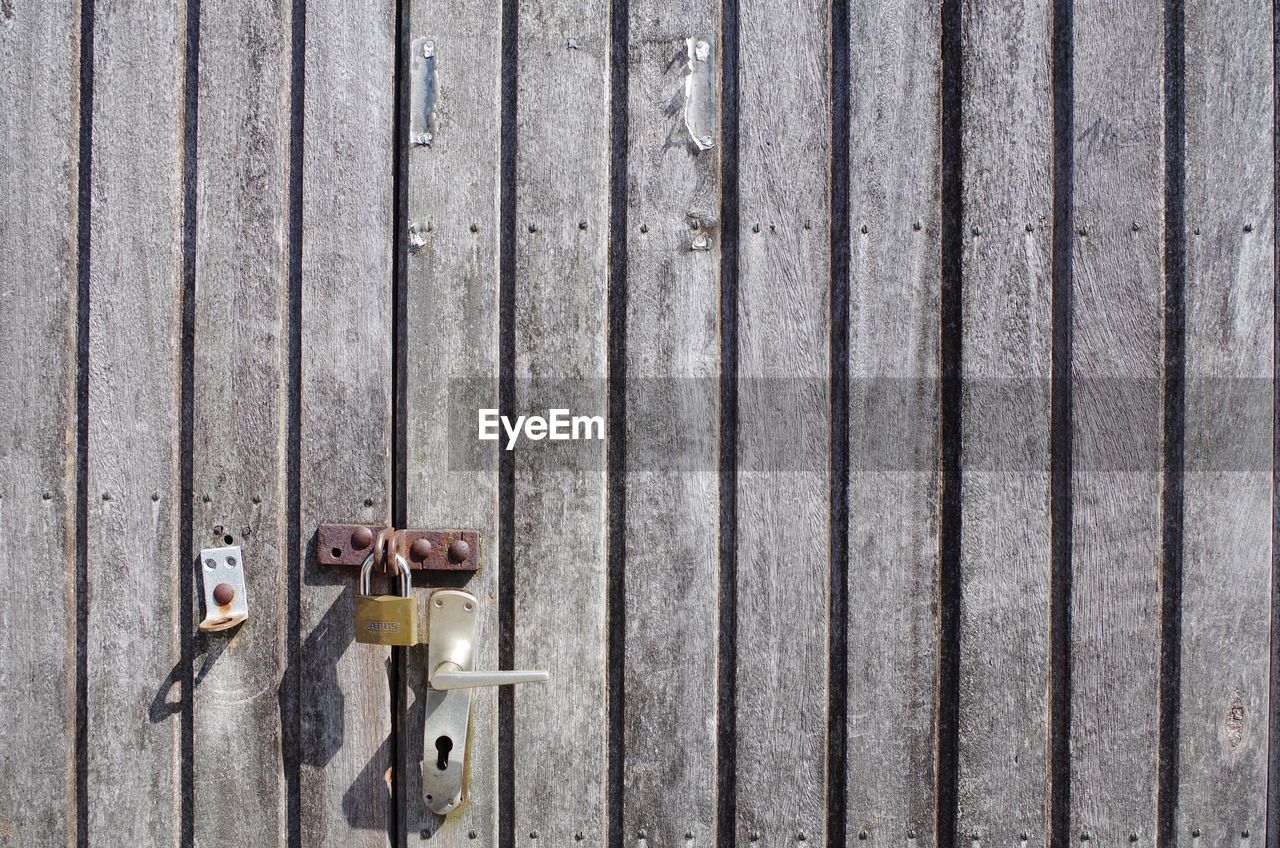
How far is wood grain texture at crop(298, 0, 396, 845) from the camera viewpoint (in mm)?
1118

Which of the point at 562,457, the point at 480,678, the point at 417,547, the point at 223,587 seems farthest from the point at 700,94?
the point at 223,587

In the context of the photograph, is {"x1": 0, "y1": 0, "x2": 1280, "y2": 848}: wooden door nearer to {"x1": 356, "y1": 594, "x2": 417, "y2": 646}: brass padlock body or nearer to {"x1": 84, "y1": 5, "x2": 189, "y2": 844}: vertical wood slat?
{"x1": 84, "y1": 5, "x2": 189, "y2": 844}: vertical wood slat

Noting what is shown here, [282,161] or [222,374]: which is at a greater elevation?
[282,161]

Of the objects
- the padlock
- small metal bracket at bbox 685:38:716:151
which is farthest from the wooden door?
the padlock

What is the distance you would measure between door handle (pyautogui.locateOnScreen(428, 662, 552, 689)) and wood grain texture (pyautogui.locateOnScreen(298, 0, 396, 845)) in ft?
0.48

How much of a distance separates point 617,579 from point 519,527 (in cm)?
17

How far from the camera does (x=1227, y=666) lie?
1093 millimetres

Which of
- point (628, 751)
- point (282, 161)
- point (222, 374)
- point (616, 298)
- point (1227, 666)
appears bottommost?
point (628, 751)

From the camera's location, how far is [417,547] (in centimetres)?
110

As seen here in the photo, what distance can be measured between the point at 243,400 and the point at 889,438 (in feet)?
3.30

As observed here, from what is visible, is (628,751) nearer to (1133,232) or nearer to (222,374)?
(222,374)

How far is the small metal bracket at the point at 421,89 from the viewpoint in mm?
1119

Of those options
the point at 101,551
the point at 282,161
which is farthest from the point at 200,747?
the point at 282,161

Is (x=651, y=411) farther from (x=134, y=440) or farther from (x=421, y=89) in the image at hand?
(x=134, y=440)
